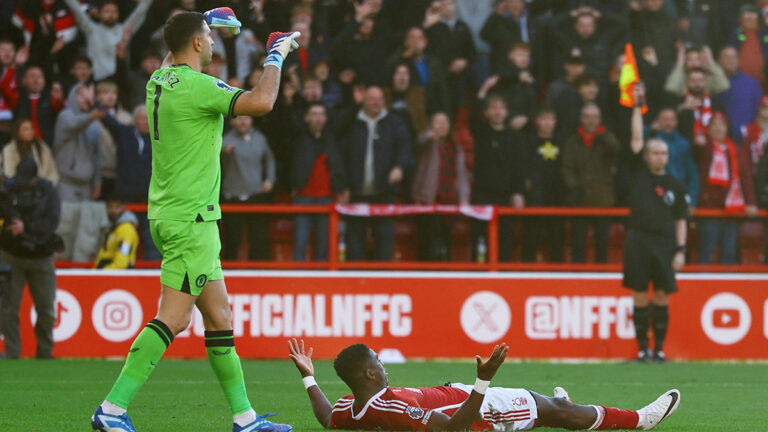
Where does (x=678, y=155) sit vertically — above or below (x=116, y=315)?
above

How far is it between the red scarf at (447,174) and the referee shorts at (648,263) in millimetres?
2495

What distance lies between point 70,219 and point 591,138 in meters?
6.50

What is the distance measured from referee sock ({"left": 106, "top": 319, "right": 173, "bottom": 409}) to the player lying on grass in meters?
0.82

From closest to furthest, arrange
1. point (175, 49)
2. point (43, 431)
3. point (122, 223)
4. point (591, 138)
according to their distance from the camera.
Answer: point (175, 49) < point (43, 431) < point (122, 223) < point (591, 138)

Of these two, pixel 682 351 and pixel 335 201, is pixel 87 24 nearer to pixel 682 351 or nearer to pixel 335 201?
pixel 335 201

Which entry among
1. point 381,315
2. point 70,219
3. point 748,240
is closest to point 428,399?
point 381,315

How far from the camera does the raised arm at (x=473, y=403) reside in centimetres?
615

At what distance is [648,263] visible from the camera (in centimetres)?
1425

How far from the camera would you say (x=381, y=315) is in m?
14.9

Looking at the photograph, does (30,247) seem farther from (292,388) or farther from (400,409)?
(400,409)

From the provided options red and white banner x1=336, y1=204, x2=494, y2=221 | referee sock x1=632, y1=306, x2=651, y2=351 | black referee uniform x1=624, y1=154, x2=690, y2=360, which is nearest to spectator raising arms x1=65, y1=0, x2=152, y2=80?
red and white banner x1=336, y1=204, x2=494, y2=221

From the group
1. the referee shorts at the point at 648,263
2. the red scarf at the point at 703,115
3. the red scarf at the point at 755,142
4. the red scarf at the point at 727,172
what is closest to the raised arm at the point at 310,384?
the referee shorts at the point at 648,263

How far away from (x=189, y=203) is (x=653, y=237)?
870 centimetres

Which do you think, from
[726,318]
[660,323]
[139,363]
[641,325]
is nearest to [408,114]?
[641,325]
